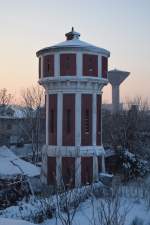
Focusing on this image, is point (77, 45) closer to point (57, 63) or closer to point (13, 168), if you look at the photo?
point (57, 63)

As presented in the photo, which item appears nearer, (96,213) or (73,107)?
(96,213)

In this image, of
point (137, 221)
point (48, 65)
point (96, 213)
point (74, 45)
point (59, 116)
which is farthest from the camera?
point (48, 65)

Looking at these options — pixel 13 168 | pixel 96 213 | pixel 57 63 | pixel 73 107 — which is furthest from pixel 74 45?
pixel 96 213

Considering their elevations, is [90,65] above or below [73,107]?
above

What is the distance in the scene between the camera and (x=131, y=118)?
1923 inches

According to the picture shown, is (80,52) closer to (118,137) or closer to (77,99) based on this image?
(77,99)

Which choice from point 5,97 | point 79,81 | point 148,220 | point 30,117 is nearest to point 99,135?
point 79,81

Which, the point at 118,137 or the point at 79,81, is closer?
the point at 79,81

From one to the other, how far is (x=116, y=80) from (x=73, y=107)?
4383 inches

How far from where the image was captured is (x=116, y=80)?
456 feet

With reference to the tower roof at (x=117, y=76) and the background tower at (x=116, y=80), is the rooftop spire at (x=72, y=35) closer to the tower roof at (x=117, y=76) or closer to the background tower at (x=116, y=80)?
the background tower at (x=116, y=80)

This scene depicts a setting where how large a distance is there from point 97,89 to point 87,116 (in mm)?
1848

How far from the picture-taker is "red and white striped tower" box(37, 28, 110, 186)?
28562 mm

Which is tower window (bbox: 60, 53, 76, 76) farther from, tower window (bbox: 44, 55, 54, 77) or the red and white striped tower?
tower window (bbox: 44, 55, 54, 77)
